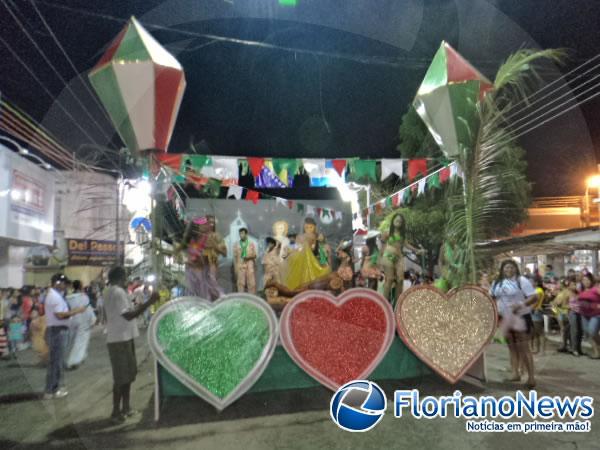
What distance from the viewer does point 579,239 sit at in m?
11.4

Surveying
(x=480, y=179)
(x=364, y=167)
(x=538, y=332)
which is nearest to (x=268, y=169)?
(x=364, y=167)

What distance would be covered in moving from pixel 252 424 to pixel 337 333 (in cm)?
131

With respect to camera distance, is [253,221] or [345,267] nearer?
[345,267]

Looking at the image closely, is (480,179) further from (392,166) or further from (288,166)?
(288,166)

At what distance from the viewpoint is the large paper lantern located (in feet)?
16.0

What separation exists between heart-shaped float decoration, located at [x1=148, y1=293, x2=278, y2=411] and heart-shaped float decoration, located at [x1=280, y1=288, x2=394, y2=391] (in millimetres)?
275

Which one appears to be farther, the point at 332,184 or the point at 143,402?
the point at 332,184

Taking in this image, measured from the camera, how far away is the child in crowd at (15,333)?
30.8ft

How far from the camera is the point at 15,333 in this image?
31.3 feet

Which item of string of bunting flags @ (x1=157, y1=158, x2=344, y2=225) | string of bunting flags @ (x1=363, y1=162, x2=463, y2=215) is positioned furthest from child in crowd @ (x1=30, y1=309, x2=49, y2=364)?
string of bunting flags @ (x1=363, y1=162, x2=463, y2=215)

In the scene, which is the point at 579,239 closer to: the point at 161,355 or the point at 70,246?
the point at 161,355

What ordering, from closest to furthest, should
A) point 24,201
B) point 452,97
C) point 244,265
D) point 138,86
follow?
point 138,86 → point 452,97 → point 244,265 → point 24,201

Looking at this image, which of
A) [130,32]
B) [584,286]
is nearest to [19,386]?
[130,32]

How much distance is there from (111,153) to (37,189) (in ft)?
32.3
